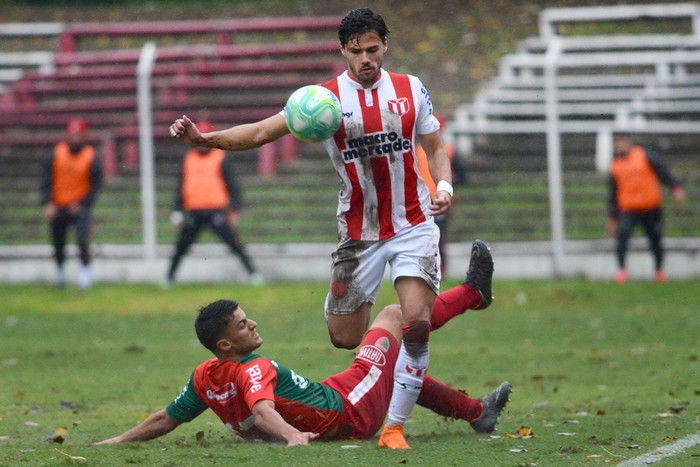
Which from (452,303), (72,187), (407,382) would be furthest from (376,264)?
(72,187)

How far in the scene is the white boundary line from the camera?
670cm

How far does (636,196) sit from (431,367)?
6.95 meters

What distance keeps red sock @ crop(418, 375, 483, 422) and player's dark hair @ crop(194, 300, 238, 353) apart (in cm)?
134

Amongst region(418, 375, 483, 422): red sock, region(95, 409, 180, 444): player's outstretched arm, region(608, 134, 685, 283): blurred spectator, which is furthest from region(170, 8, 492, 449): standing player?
region(608, 134, 685, 283): blurred spectator

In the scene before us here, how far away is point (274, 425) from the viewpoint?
705 centimetres

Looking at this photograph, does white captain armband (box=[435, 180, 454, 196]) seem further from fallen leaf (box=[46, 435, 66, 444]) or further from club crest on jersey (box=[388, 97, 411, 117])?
fallen leaf (box=[46, 435, 66, 444])

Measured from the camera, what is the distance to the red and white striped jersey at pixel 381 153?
7723 millimetres

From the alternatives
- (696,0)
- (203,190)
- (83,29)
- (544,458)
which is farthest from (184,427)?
(696,0)

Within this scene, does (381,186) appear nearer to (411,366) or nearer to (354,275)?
(354,275)

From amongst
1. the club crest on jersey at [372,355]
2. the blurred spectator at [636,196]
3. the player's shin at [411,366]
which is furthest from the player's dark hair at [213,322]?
the blurred spectator at [636,196]

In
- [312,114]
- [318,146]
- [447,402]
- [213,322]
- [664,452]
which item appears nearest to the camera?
[664,452]

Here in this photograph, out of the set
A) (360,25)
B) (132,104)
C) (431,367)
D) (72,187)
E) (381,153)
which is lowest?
(431,367)

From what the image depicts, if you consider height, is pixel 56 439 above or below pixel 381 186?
below

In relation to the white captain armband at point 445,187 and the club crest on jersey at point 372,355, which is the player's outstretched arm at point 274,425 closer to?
the club crest on jersey at point 372,355
